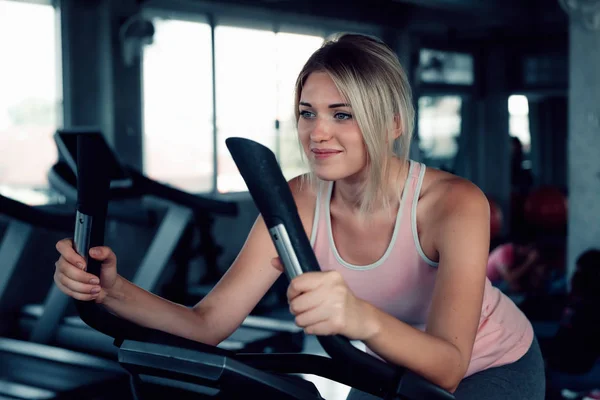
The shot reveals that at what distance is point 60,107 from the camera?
4309 millimetres

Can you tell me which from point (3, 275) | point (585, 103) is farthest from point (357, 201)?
point (585, 103)

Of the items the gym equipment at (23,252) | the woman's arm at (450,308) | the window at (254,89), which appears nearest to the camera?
the woman's arm at (450,308)

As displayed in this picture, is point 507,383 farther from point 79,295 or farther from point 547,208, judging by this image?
point 547,208

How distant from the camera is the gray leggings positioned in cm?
98

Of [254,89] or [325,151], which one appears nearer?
[325,151]

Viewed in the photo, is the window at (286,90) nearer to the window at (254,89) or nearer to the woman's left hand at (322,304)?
the window at (254,89)

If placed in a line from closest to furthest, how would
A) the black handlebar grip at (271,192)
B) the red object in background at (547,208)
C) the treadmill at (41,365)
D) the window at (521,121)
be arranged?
1. the black handlebar grip at (271,192)
2. the treadmill at (41,365)
3. the red object in background at (547,208)
4. the window at (521,121)

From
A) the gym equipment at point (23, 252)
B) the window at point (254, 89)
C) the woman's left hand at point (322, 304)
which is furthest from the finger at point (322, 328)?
the window at point (254, 89)

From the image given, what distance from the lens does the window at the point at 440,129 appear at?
7660mm

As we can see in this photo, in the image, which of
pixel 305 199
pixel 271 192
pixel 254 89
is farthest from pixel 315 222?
pixel 254 89

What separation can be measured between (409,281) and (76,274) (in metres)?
0.45

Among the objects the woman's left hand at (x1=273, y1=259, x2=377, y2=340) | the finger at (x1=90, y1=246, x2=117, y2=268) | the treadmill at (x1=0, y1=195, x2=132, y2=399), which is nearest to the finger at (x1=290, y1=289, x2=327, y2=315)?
the woman's left hand at (x1=273, y1=259, x2=377, y2=340)

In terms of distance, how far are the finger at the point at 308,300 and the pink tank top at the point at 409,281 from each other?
0.39 m

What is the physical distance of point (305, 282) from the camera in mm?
625
